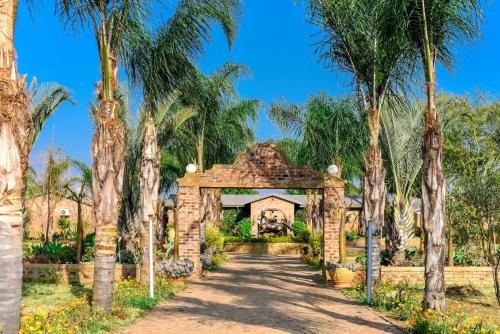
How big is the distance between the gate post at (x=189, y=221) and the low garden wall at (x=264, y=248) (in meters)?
15.3

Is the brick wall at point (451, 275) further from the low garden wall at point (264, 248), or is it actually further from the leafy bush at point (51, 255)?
the low garden wall at point (264, 248)

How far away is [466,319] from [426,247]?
158cm

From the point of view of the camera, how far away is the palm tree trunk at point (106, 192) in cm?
972

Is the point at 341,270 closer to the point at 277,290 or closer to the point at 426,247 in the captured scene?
the point at 277,290

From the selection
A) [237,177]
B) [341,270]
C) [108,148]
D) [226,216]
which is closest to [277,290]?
[341,270]

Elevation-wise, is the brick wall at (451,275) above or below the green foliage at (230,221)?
below

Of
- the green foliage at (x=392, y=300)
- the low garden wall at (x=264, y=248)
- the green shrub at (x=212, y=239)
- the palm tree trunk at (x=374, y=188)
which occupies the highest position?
the palm tree trunk at (x=374, y=188)

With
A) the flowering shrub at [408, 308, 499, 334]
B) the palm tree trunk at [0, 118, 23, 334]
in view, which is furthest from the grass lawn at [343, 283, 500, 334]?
the palm tree trunk at [0, 118, 23, 334]

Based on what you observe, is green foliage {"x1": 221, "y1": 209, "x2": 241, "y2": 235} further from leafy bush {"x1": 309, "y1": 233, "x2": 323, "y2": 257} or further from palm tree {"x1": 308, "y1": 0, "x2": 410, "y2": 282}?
palm tree {"x1": 308, "y1": 0, "x2": 410, "y2": 282}

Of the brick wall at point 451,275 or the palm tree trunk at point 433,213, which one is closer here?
the palm tree trunk at point 433,213

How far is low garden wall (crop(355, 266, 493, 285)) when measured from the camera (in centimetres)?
1558

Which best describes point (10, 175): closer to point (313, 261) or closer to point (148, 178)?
point (148, 178)

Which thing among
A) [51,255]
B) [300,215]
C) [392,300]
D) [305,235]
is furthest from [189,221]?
[300,215]

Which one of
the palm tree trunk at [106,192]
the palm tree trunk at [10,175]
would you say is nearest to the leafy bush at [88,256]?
the palm tree trunk at [106,192]
